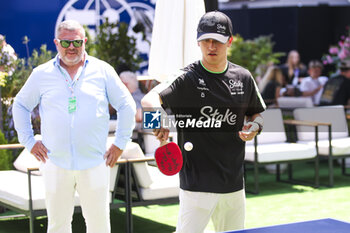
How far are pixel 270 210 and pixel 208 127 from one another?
377 centimetres

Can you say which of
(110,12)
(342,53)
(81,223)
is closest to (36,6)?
(110,12)

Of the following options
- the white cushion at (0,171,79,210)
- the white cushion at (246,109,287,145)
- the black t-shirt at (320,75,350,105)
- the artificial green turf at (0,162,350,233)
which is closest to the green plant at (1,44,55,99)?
the white cushion at (0,171,79,210)

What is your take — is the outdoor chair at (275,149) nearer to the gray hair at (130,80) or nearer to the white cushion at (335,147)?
the white cushion at (335,147)

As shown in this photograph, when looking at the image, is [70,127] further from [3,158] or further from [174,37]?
[3,158]

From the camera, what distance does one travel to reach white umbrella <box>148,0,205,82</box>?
568 centimetres

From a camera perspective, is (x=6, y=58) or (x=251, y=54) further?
(x=251, y=54)

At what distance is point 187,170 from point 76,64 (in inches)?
51.8

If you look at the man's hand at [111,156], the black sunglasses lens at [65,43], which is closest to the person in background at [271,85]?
the man's hand at [111,156]

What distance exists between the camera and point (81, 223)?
648 centimetres

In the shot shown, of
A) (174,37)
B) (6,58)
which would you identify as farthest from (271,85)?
(174,37)

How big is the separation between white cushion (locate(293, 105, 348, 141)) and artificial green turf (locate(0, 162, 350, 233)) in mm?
744

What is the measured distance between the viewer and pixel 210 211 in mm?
3527

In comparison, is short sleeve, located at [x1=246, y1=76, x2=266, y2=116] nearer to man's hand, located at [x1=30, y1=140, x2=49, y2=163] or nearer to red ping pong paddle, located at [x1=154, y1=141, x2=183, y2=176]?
red ping pong paddle, located at [x1=154, y1=141, x2=183, y2=176]

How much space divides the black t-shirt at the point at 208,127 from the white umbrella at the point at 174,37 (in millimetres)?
2130
